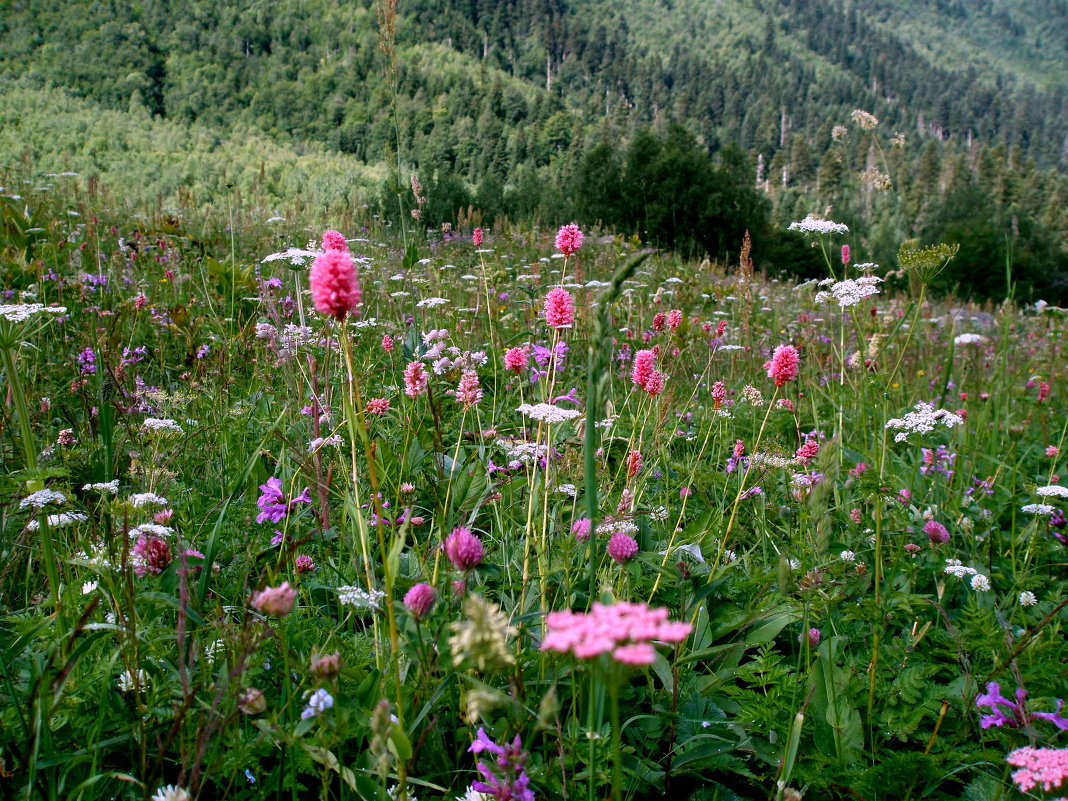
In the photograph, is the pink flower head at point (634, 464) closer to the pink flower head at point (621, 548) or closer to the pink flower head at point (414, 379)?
the pink flower head at point (621, 548)

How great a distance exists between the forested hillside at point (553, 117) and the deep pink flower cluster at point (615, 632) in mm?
2483

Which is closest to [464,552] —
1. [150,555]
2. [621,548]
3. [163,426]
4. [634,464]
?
[621,548]

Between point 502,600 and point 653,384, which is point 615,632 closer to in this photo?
point 502,600

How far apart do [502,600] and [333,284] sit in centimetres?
89

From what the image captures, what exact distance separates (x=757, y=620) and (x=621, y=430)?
0.98m

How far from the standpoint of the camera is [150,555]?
4.00ft

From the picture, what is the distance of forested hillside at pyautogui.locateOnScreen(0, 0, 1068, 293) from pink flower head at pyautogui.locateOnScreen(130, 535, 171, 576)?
2050 mm

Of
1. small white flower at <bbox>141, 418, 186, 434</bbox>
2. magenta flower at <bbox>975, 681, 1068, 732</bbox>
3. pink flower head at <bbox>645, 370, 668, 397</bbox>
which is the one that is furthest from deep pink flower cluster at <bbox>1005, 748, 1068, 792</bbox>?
small white flower at <bbox>141, 418, 186, 434</bbox>

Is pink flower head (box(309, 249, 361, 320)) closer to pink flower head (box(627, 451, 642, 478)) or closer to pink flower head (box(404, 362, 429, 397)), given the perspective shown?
pink flower head (box(404, 362, 429, 397))

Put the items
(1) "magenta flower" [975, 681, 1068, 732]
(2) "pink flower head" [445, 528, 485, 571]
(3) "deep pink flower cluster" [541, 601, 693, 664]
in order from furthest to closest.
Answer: (1) "magenta flower" [975, 681, 1068, 732] < (2) "pink flower head" [445, 528, 485, 571] < (3) "deep pink flower cluster" [541, 601, 693, 664]

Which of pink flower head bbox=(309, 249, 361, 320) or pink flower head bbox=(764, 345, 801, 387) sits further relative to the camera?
pink flower head bbox=(764, 345, 801, 387)

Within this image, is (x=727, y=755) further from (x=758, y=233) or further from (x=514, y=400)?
(x=758, y=233)

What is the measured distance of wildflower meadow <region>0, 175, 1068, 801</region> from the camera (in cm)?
90

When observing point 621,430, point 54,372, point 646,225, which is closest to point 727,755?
point 621,430
